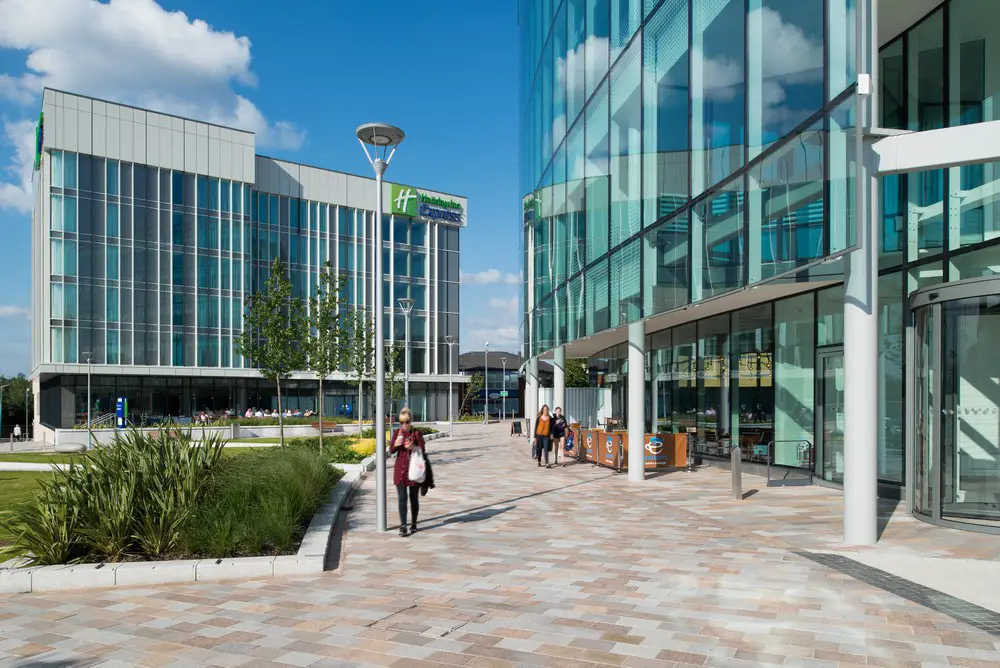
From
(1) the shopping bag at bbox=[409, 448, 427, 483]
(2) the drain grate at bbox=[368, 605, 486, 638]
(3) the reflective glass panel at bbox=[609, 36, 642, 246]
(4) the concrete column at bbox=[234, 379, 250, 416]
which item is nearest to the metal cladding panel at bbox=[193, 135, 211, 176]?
(4) the concrete column at bbox=[234, 379, 250, 416]

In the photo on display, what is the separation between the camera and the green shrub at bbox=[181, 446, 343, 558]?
28.3ft

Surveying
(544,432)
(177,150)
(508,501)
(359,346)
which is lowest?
(508,501)

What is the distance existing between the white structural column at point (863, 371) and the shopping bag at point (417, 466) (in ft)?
18.4

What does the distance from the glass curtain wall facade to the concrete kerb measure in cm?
730

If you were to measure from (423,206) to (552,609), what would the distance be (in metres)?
66.5

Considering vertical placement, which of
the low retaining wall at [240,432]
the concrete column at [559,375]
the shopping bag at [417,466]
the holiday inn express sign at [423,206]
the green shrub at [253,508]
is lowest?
the low retaining wall at [240,432]

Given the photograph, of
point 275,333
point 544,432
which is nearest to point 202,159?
point 275,333

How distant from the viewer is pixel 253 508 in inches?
371

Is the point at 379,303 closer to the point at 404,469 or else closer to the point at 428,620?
the point at 404,469

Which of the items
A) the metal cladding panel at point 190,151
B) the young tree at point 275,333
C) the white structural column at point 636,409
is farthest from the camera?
the metal cladding panel at point 190,151

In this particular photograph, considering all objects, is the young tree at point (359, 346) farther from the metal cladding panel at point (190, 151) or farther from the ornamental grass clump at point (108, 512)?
the metal cladding panel at point (190, 151)

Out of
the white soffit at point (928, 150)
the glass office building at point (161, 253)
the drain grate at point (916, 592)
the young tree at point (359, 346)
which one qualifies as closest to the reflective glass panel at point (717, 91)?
the white soffit at point (928, 150)

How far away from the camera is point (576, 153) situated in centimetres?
2194

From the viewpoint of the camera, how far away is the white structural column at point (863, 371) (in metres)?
9.37
